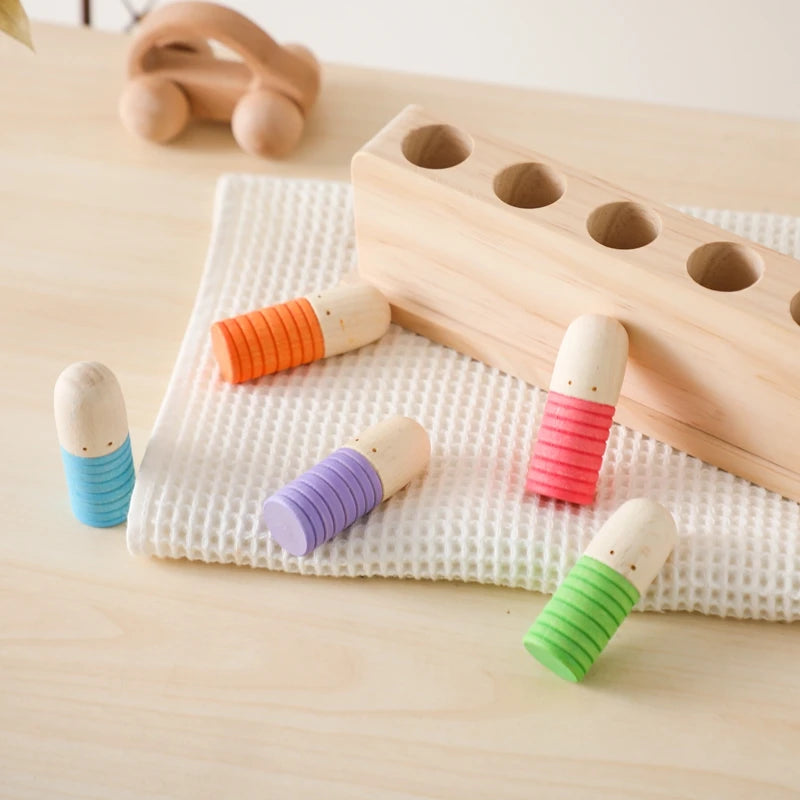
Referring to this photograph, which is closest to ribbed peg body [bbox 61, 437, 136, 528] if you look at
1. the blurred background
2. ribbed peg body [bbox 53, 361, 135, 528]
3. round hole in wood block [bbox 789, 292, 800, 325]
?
ribbed peg body [bbox 53, 361, 135, 528]

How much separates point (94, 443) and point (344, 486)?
0.38 feet

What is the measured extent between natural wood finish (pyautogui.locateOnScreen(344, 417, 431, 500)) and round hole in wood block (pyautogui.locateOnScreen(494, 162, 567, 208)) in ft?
0.43

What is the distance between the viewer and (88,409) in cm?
59

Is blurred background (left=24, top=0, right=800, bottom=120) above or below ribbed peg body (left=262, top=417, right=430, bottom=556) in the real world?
below

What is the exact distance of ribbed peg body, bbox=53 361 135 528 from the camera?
23.3 inches

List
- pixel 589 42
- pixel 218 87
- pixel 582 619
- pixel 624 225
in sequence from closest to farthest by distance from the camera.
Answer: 1. pixel 582 619
2. pixel 624 225
3. pixel 218 87
4. pixel 589 42

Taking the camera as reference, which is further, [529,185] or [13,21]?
[529,185]

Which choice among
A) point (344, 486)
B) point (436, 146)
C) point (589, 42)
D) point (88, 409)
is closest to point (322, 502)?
point (344, 486)

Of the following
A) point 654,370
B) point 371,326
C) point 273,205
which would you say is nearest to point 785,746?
point 654,370

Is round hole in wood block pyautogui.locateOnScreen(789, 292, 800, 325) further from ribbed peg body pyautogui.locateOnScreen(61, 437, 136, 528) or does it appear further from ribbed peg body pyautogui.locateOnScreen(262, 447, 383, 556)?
ribbed peg body pyautogui.locateOnScreen(61, 437, 136, 528)

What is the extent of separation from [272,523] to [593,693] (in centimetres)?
17

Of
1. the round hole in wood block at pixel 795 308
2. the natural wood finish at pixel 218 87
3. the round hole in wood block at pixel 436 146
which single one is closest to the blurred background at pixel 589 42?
the natural wood finish at pixel 218 87

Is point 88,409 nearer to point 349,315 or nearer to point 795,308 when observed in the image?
point 349,315

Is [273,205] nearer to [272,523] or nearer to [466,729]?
[272,523]
